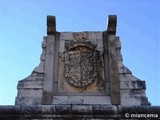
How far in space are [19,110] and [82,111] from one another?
3.99ft

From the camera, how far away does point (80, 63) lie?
26.2ft

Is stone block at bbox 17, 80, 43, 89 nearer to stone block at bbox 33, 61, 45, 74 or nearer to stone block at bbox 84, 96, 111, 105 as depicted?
stone block at bbox 33, 61, 45, 74

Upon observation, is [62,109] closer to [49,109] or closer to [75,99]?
[49,109]

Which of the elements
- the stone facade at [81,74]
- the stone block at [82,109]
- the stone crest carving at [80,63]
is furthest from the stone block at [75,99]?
the stone block at [82,109]

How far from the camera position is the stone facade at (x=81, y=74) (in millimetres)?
7426

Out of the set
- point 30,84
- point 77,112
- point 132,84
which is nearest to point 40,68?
point 30,84

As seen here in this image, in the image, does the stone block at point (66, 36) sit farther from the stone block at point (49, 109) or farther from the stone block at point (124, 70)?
the stone block at point (49, 109)

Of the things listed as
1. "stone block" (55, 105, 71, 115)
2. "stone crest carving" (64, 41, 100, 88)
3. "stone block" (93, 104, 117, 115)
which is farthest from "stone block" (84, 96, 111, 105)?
"stone block" (55, 105, 71, 115)

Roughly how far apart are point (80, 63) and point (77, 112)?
1501 millimetres

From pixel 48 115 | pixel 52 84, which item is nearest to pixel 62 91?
pixel 52 84

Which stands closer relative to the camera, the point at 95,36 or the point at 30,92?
the point at 30,92

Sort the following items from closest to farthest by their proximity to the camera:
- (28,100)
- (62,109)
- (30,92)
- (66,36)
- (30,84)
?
(62,109)
(28,100)
(30,92)
(30,84)
(66,36)

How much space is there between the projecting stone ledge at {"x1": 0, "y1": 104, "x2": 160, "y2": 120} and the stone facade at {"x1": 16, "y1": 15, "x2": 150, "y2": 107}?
181 mm

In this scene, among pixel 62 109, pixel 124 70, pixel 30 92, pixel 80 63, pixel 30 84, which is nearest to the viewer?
pixel 62 109
